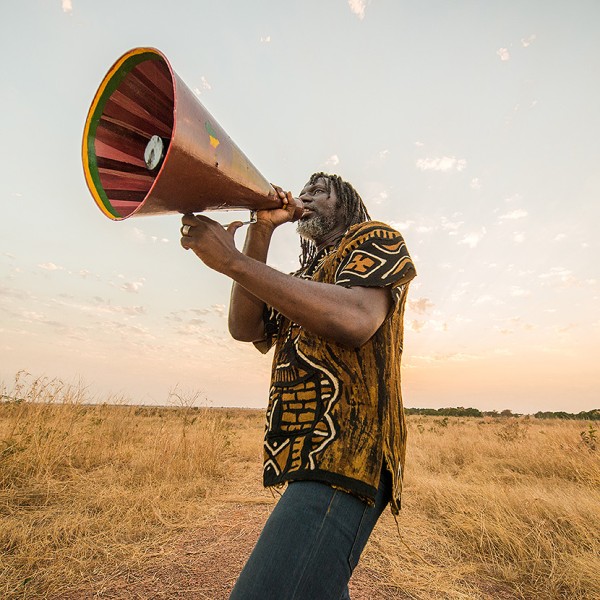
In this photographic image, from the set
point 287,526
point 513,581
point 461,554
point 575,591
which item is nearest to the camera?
point 287,526

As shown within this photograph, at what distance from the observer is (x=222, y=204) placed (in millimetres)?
1418

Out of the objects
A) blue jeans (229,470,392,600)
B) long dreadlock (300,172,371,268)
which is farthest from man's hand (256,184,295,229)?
blue jeans (229,470,392,600)

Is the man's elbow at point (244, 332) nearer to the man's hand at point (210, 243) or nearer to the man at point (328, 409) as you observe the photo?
the man at point (328, 409)

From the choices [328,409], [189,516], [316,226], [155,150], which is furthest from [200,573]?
[155,150]

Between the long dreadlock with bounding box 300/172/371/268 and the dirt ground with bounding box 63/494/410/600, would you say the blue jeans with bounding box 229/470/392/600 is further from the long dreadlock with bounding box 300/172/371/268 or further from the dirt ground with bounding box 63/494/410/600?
the dirt ground with bounding box 63/494/410/600

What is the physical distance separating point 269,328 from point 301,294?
2.82 ft

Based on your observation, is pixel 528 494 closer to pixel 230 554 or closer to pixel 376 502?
pixel 230 554

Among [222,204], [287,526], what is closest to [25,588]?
[287,526]

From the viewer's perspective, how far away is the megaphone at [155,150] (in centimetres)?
112

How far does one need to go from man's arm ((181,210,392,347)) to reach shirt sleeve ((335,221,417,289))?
4cm

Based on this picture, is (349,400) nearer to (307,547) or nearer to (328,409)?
(328,409)

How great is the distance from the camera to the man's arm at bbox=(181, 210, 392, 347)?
1065mm

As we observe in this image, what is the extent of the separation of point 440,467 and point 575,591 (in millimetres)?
5289

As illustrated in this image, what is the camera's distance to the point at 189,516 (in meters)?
3.95
